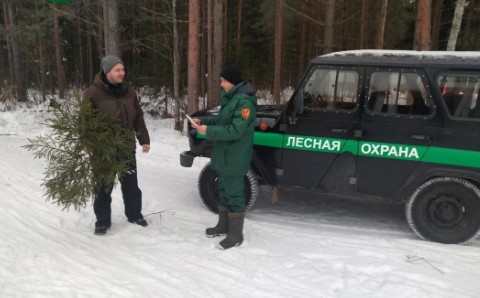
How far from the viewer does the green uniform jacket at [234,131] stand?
3.89 metres

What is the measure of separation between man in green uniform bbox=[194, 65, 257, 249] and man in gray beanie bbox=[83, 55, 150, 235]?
30.8 inches

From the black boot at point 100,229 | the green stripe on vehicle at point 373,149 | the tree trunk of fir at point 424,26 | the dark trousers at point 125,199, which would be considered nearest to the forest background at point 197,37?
the tree trunk of fir at point 424,26

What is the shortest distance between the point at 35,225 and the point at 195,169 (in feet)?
10.5

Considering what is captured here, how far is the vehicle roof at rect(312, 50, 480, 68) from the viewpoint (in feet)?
13.9

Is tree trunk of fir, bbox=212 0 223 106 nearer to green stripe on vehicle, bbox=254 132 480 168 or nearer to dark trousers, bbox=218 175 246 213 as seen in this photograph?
green stripe on vehicle, bbox=254 132 480 168

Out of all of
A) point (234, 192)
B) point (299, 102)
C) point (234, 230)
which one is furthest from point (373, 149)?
point (234, 230)

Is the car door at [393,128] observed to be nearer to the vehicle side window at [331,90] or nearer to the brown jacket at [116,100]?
the vehicle side window at [331,90]

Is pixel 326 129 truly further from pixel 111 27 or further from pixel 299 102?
pixel 111 27

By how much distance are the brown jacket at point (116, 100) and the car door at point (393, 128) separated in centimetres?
258

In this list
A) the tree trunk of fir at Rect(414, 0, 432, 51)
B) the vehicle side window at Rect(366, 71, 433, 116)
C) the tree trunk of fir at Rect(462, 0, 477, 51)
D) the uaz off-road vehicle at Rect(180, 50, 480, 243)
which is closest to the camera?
the uaz off-road vehicle at Rect(180, 50, 480, 243)

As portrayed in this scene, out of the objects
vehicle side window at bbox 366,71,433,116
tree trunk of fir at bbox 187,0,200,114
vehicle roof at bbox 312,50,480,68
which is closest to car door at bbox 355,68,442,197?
vehicle side window at bbox 366,71,433,116

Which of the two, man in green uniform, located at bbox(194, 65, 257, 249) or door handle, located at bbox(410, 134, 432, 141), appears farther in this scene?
door handle, located at bbox(410, 134, 432, 141)

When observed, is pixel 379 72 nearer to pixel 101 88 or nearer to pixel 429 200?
pixel 429 200

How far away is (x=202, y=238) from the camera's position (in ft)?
14.4
